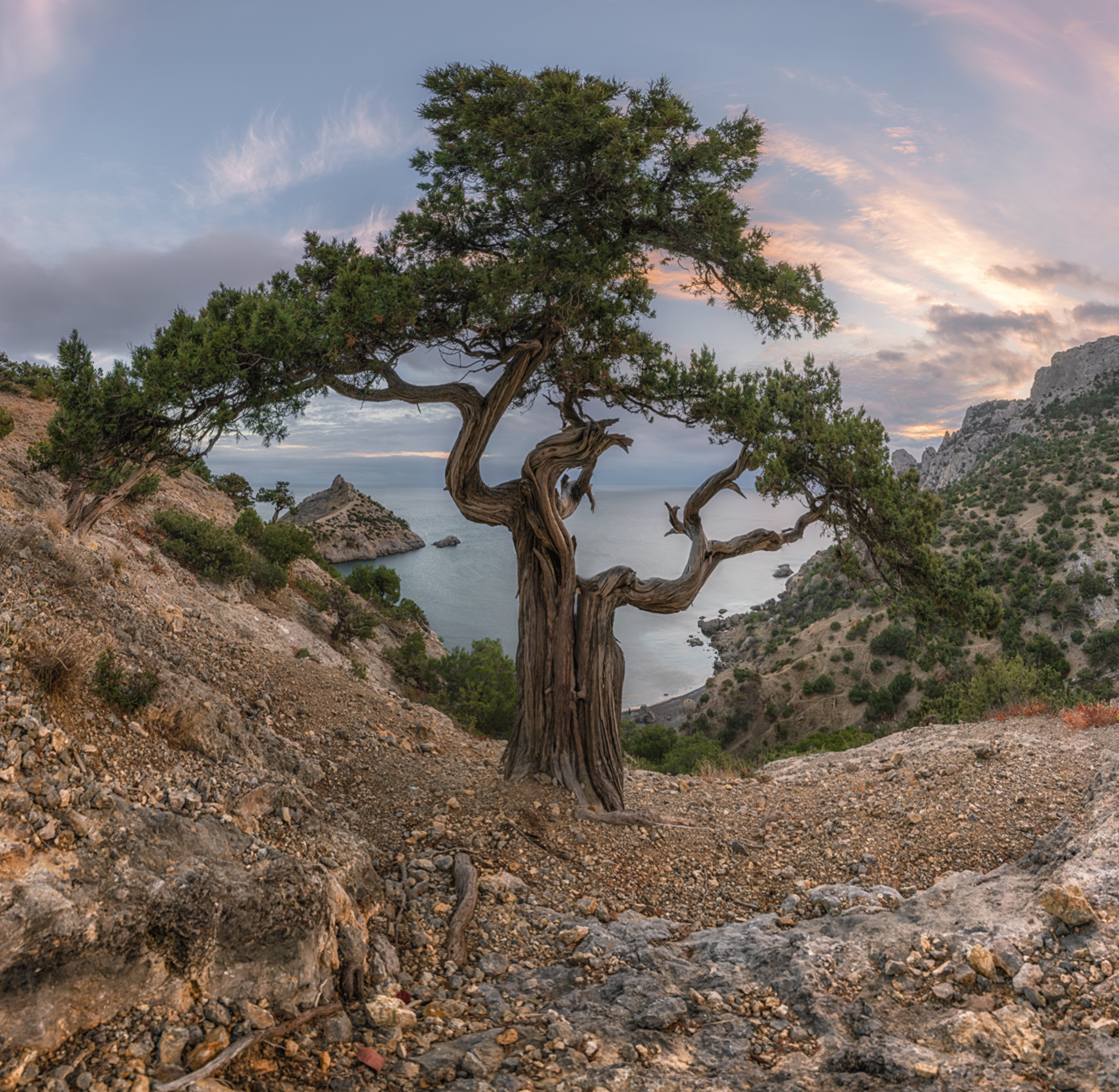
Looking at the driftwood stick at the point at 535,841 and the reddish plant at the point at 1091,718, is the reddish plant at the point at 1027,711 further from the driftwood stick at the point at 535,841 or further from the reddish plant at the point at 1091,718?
the driftwood stick at the point at 535,841

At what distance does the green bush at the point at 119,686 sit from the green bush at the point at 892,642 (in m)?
42.7

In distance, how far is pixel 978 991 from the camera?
3.44 metres

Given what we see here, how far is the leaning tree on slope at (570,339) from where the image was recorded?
5625mm

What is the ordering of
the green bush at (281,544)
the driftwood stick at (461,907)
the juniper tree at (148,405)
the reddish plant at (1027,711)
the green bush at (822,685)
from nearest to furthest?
the driftwood stick at (461,907)
the juniper tree at (148,405)
the reddish plant at (1027,711)
the green bush at (281,544)
the green bush at (822,685)

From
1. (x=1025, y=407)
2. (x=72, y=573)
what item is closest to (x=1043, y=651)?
(x=72, y=573)

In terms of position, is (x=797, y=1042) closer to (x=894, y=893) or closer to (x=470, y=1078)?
(x=470, y=1078)

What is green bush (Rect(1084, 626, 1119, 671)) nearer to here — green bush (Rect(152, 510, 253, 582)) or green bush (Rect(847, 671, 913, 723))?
green bush (Rect(847, 671, 913, 723))

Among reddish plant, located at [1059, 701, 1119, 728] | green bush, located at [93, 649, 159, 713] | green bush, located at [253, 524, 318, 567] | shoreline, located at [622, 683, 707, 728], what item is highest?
green bush, located at [253, 524, 318, 567]

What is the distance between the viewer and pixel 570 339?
7023mm

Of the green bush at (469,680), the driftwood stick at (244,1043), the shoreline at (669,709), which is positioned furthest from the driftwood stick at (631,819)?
the shoreline at (669,709)

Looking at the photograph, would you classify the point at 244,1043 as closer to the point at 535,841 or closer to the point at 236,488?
the point at 535,841

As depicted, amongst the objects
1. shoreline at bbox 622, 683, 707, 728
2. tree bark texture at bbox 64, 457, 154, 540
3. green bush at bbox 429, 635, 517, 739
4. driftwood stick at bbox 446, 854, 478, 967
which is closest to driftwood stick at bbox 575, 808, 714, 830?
driftwood stick at bbox 446, 854, 478, 967

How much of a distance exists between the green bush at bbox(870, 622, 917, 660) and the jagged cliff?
2603 centimetres

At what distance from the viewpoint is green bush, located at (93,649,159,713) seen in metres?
4.21
